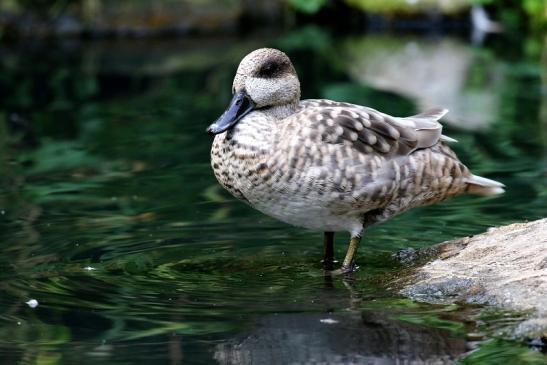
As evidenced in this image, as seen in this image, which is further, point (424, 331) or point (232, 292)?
point (232, 292)

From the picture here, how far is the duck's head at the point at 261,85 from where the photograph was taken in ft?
18.8

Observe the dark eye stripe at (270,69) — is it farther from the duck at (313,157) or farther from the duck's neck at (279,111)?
the duck's neck at (279,111)

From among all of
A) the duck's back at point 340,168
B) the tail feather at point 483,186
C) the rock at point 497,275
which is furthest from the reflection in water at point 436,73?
the rock at point 497,275

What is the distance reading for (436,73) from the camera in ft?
45.9

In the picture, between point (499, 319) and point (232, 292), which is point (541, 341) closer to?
point (499, 319)

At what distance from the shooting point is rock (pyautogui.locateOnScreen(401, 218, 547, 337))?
4965 millimetres

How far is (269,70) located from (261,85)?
95mm

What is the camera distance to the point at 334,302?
543cm

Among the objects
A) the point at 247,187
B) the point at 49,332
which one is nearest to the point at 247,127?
the point at 247,187

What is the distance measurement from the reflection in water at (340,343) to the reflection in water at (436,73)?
5.74 meters

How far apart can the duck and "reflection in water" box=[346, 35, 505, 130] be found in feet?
15.1

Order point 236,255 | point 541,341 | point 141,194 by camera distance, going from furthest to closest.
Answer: point 141,194 < point 236,255 < point 541,341

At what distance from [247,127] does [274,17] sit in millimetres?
13471

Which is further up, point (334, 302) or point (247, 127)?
point (247, 127)
